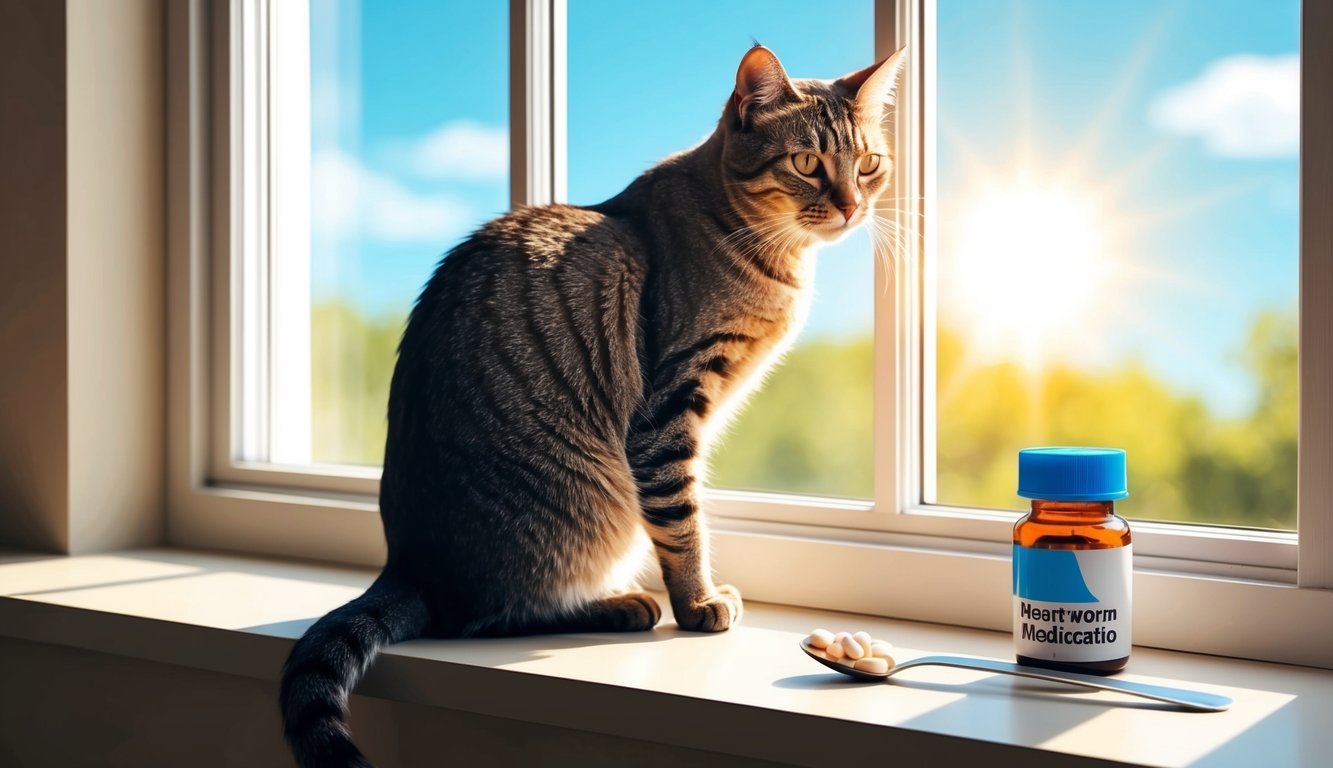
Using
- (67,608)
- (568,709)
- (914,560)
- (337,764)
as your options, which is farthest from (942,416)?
(67,608)

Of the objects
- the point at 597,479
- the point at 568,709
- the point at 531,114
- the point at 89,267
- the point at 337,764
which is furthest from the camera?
the point at 89,267

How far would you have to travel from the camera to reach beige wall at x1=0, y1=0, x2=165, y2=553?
170 centimetres

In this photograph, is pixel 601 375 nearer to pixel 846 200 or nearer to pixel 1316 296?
pixel 846 200

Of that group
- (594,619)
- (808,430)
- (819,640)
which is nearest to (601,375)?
(594,619)

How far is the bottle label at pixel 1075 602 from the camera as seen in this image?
99 cm

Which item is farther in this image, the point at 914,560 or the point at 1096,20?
the point at 1096,20

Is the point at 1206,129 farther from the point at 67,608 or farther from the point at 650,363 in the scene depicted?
the point at 67,608

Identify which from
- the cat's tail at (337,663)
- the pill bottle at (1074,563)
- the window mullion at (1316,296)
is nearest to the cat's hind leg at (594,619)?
the cat's tail at (337,663)

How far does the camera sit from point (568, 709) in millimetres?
1044

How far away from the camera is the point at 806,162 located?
1.22 metres

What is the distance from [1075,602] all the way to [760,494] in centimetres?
54

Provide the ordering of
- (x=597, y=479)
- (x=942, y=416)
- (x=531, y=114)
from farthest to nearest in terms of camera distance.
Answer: (x=531, y=114), (x=942, y=416), (x=597, y=479)

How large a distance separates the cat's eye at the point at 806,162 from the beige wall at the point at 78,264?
44.8 inches

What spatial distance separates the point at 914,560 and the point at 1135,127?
2.04 feet
